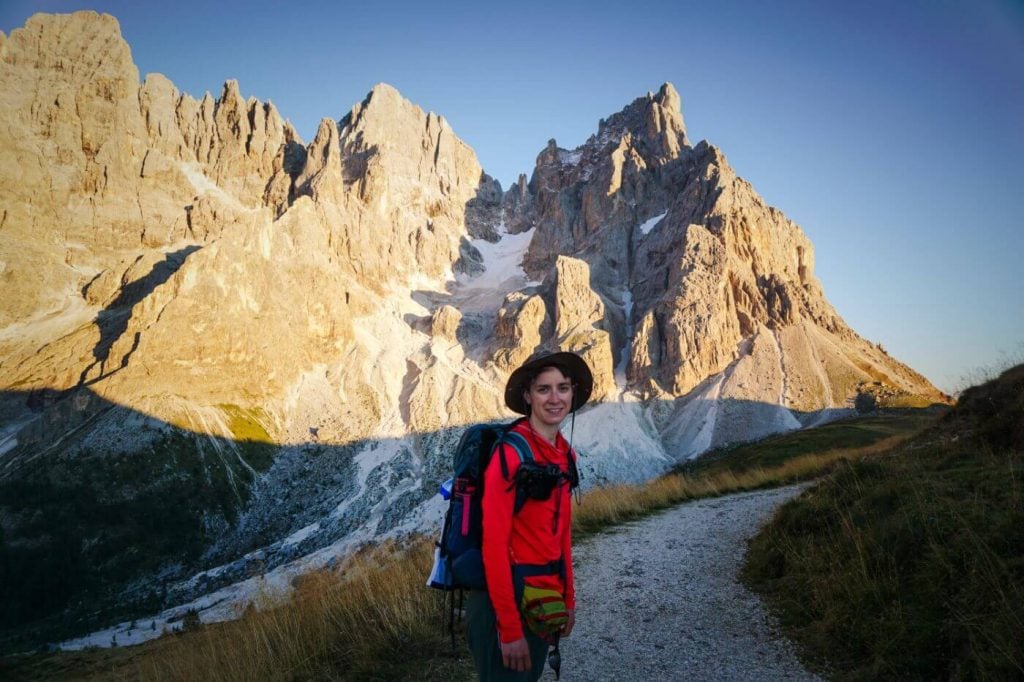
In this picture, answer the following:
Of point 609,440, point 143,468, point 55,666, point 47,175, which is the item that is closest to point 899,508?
point 55,666

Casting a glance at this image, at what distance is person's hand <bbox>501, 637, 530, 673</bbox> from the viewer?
2.94 m

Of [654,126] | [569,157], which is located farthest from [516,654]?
[569,157]

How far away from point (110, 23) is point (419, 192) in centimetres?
7290

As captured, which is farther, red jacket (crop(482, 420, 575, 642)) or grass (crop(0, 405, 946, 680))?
grass (crop(0, 405, 946, 680))

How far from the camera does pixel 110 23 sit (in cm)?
10106

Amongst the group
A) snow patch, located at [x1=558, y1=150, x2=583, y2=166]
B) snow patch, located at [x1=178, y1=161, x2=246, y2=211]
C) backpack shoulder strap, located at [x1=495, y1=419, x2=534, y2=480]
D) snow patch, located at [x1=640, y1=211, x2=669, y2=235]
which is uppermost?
snow patch, located at [x1=558, y1=150, x2=583, y2=166]

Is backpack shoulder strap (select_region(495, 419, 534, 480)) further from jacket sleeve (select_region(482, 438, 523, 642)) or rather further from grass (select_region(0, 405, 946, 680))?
grass (select_region(0, 405, 946, 680))

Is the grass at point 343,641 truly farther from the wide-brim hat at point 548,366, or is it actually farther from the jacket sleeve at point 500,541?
the wide-brim hat at point 548,366

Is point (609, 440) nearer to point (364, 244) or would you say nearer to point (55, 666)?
point (55, 666)

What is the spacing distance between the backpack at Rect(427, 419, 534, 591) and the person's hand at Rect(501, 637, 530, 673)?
1.26ft

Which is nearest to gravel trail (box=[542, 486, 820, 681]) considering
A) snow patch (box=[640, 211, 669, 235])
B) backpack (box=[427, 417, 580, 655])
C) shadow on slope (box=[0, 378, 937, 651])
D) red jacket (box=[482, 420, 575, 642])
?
red jacket (box=[482, 420, 575, 642])

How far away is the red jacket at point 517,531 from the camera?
2.97 metres

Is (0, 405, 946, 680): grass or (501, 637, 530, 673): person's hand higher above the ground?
(501, 637, 530, 673): person's hand

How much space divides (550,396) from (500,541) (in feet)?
3.61
